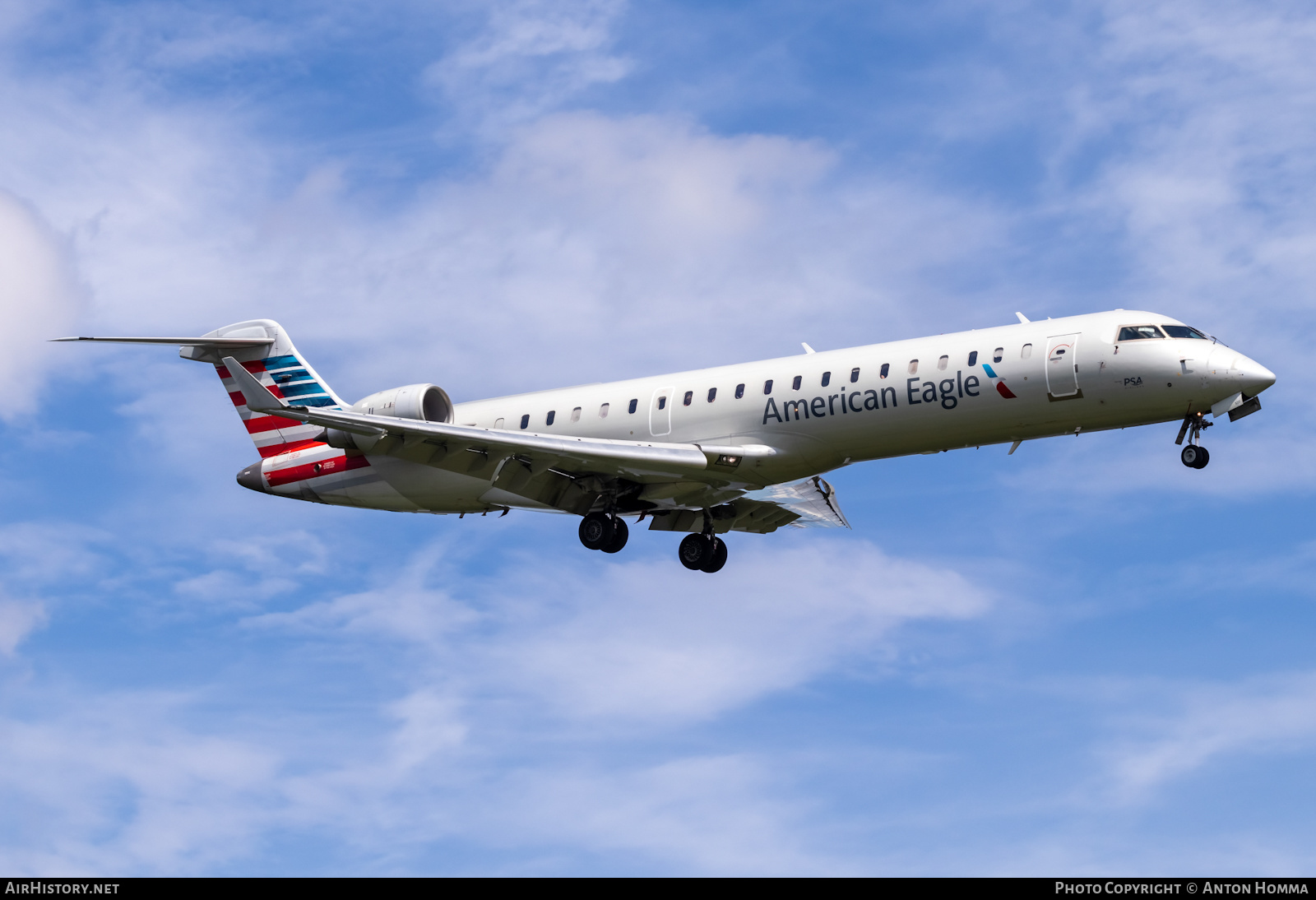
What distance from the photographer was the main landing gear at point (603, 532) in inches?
1160

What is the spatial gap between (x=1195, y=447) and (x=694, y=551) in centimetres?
1039

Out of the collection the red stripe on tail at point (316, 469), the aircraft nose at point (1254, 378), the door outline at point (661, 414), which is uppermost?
the red stripe on tail at point (316, 469)

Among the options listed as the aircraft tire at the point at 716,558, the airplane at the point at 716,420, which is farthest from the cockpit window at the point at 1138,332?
the aircraft tire at the point at 716,558

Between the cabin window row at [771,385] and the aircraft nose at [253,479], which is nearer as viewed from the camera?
the cabin window row at [771,385]

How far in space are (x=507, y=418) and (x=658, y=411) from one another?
12.1 feet

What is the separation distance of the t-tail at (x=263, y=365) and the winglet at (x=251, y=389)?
18 centimetres

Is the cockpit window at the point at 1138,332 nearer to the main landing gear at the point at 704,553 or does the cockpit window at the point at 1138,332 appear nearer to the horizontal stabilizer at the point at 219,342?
the main landing gear at the point at 704,553

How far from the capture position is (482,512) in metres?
31.9

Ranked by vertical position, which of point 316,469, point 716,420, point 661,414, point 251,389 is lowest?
point 716,420

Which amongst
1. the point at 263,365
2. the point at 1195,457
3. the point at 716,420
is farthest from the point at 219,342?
the point at 1195,457

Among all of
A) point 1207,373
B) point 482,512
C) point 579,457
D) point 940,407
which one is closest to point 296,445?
point 482,512

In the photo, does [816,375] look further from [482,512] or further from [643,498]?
[482,512]

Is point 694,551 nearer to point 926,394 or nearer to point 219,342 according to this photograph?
point 926,394

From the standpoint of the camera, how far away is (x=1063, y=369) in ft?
85.3
